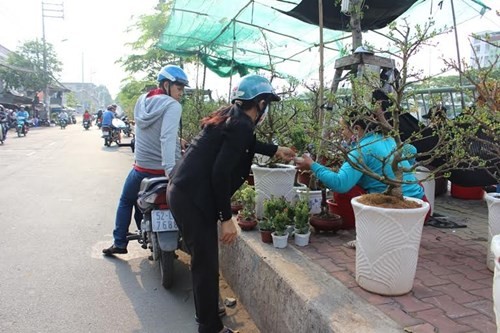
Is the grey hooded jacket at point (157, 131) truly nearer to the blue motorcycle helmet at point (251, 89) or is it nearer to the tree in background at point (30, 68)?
the blue motorcycle helmet at point (251, 89)

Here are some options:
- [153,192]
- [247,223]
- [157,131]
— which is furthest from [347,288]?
[157,131]

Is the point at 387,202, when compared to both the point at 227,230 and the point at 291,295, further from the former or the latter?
the point at 227,230

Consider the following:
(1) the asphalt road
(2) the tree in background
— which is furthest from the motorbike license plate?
(2) the tree in background

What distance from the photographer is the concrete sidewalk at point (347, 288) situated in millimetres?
2176

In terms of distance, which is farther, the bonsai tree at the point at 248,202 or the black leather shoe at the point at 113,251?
the black leather shoe at the point at 113,251

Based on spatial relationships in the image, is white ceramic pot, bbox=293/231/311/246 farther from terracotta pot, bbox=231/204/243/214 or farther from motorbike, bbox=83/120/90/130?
motorbike, bbox=83/120/90/130

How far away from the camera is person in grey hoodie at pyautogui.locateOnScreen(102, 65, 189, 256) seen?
11.8ft

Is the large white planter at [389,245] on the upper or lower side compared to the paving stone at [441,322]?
upper

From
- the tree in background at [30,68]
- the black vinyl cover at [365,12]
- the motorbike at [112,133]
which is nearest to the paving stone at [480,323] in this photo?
the black vinyl cover at [365,12]

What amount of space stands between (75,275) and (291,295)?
227cm

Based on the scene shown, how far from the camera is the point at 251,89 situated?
2.51 m

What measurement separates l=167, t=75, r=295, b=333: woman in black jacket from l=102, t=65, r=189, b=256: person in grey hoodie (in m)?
0.96

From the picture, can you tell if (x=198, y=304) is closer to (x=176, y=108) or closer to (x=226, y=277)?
(x=226, y=277)

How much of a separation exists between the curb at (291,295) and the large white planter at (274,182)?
1.43 ft
